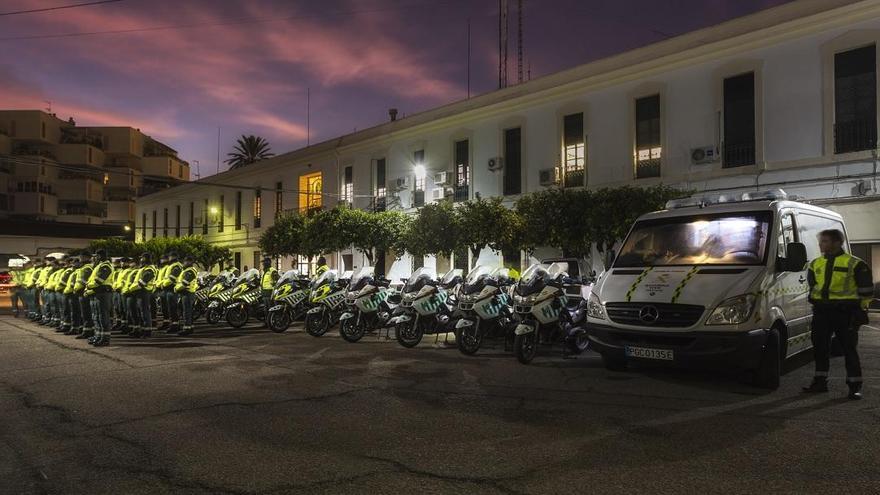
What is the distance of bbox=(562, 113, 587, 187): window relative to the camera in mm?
23641

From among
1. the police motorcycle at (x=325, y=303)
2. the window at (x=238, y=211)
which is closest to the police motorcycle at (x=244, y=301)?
the police motorcycle at (x=325, y=303)

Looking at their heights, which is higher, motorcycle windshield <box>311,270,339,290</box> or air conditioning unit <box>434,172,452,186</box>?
air conditioning unit <box>434,172,452,186</box>

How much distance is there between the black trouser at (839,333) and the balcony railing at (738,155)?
13562mm

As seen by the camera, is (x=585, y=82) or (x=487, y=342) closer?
(x=487, y=342)

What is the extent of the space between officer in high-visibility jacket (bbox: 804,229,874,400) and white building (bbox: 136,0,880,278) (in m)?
10.3

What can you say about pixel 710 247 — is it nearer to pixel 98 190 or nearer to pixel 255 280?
pixel 255 280

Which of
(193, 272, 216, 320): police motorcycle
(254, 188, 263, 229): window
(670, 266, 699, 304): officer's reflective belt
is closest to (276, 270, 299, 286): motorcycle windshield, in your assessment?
(193, 272, 216, 320): police motorcycle

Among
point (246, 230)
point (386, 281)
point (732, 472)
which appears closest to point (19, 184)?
point (246, 230)

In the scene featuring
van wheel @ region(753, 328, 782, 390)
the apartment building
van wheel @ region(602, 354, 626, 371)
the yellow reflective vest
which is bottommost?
van wheel @ region(602, 354, 626, 371)

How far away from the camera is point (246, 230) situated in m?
42.2

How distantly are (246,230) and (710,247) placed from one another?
37908mm

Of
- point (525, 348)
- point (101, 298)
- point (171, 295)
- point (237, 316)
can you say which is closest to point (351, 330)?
point (525, 348)

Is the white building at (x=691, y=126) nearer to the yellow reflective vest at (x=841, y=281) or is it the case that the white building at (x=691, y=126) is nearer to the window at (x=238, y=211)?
the yellow reflective vest at (x=841, y=281)

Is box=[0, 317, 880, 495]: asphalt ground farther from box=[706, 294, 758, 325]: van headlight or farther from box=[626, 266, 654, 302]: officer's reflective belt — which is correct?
box=[626, 266, 654, 302]: officer's reflective belt
